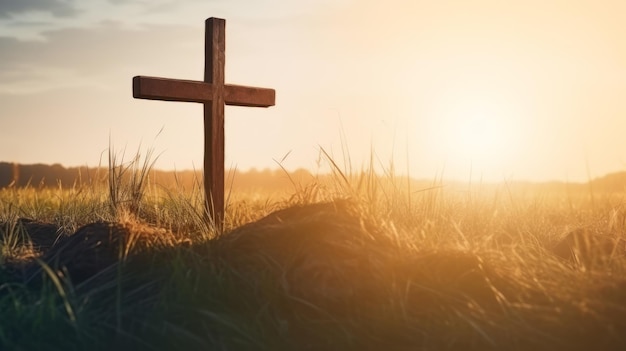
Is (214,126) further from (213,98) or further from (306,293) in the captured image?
(306,293)

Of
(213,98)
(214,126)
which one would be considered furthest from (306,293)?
(213,98)

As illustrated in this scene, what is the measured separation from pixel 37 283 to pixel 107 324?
1.12m

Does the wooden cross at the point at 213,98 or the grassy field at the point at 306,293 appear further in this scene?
the wooden cross at the point at 213,98

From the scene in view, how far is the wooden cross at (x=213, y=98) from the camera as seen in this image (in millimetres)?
6794

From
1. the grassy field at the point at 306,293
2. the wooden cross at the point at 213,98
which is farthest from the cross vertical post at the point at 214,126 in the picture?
the grassy field at the point at 306,293

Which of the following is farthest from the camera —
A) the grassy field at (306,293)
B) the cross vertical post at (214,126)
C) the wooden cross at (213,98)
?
the cross vertical post at (214,126)

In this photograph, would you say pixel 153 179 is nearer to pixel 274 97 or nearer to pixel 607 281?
pixel 274 97

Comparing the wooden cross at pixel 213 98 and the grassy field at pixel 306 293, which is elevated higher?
the wooden cross at pixel 213 98

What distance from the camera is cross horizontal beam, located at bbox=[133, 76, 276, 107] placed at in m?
6.51

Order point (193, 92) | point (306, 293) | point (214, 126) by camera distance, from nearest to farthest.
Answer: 1. point (306, 293)
2. point (193, 92)
3. point (214, 126)

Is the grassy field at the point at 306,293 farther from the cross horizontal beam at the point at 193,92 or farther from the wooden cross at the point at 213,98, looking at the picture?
the wooden cross at the point at 213,98

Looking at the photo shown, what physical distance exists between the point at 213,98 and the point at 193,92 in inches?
8.6

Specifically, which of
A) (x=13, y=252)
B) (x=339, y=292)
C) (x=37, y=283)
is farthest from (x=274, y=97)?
(x=339, y=292)

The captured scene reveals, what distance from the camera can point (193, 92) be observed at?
6.82m
